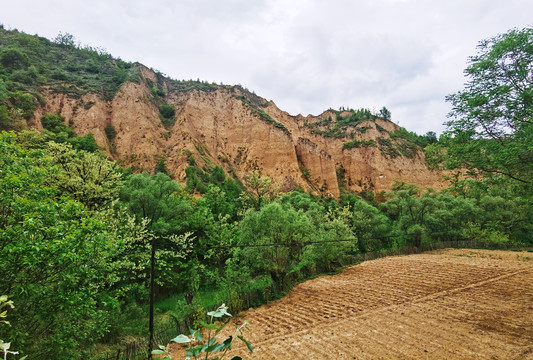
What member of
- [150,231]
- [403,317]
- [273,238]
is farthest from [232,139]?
[403,317]

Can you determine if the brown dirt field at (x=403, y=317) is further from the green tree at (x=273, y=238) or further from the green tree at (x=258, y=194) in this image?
the green tree at (x=258, y=194)

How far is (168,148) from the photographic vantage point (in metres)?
40.2

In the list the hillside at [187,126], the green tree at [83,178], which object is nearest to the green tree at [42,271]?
the green tree at [83,178]

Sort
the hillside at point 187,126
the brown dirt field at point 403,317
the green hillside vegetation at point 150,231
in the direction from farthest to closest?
the hillside at point 187,126 < the brown dirt field at point 403,317 < the green hillside vegetation at point 150,231

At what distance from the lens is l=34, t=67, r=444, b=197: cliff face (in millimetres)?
37375

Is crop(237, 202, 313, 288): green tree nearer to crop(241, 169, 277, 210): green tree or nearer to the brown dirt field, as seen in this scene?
the brown dirt field

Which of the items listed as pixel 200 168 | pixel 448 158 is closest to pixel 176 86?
pixel 200 168

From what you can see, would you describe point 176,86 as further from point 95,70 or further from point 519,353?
point 519,353

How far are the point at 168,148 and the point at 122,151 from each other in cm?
635

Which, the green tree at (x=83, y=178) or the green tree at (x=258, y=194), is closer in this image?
the green tree at (x=83, y=178)

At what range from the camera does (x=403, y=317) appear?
11672 mm

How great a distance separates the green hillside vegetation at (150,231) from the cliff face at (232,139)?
4.09 meters

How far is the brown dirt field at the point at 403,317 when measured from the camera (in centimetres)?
876

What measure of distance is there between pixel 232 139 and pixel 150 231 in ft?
110
